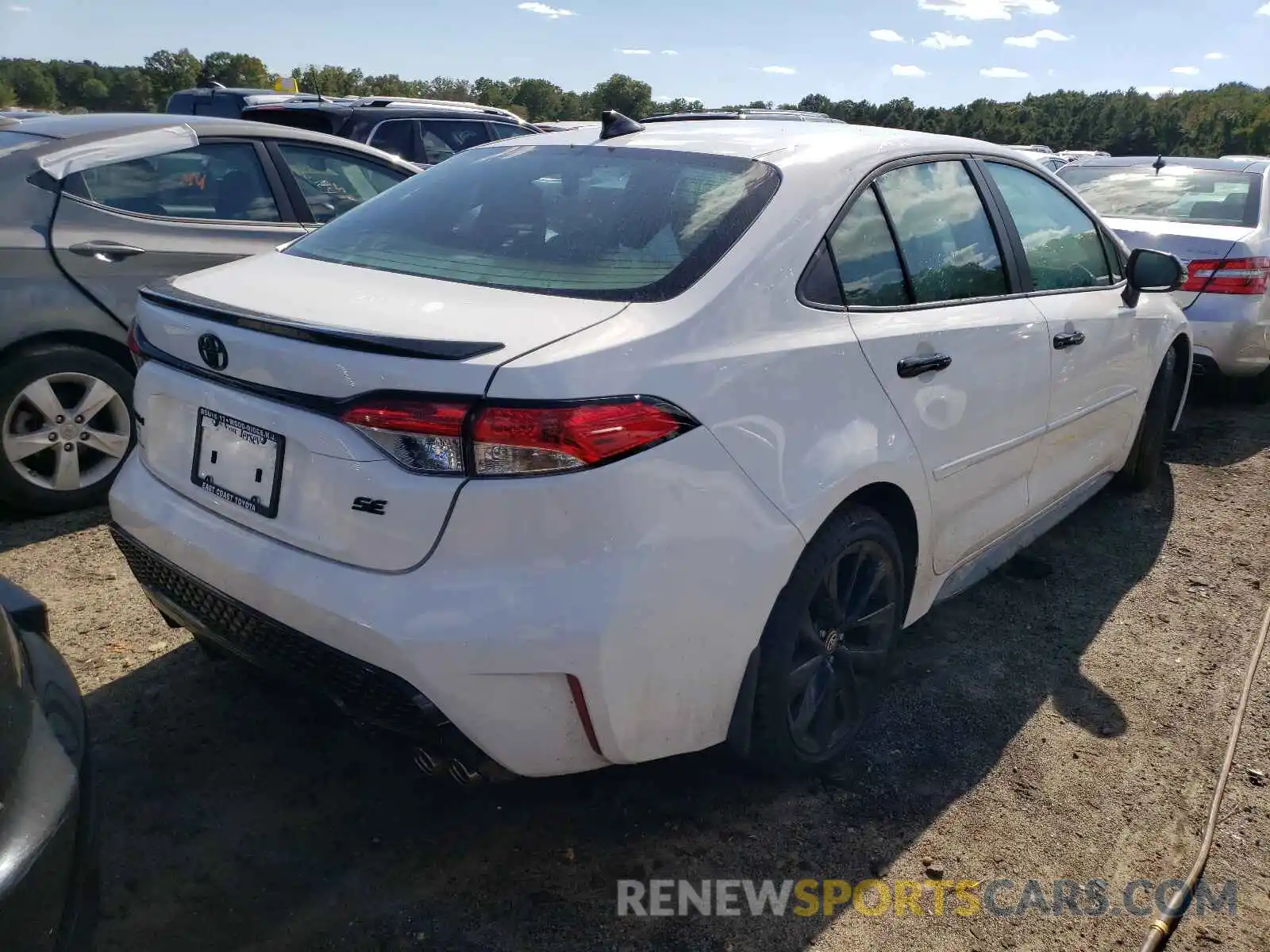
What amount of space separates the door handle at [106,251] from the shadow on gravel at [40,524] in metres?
1.02

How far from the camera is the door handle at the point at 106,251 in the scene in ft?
13.5

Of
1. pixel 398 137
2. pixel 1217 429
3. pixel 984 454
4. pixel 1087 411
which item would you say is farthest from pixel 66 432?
pixel 1217 429

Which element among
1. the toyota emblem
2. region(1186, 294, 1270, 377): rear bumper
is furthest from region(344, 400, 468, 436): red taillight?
region(1186, 294, 1270, 377): rear bumper

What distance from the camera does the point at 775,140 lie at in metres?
2.83

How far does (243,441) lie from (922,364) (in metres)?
1.71

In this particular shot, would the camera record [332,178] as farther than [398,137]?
No

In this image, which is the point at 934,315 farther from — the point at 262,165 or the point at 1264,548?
the point at 262,165

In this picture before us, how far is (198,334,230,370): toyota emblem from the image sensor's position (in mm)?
2219

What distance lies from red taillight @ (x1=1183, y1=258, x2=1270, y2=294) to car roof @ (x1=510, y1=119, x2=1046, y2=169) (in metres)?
3.49

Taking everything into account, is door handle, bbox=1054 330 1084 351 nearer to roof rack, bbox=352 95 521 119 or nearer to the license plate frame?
the license plate frame

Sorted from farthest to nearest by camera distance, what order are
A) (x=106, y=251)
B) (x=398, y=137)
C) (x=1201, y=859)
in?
(x=398, y=137), (x=106, y=251), (x=1201, y=859)

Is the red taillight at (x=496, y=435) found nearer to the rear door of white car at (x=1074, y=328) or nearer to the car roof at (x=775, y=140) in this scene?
the car roof at (x=775, y=140)

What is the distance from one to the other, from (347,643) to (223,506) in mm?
498

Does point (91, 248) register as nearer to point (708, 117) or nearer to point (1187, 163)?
point (708, 117)
